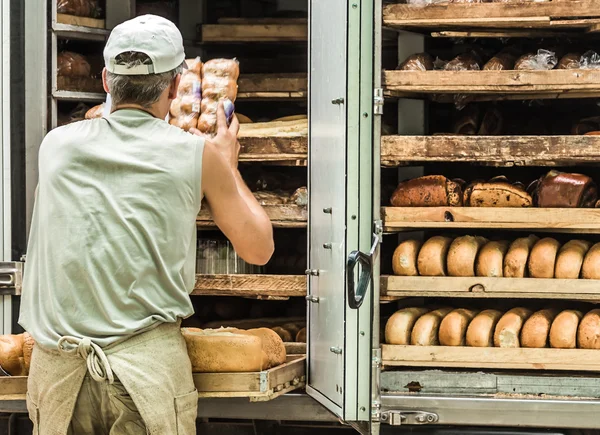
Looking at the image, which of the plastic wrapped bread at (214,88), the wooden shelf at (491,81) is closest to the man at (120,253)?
the plastic wrapped bread at (214,88)

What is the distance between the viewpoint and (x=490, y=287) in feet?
11.0

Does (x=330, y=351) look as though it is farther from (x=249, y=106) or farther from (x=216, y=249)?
(x=249, y=106)

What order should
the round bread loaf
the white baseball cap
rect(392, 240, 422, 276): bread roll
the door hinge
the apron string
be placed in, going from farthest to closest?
1. rect(392, 240, 422, 276): bread roll
2. the round bread loaf
3. the door hinge
4. the white baseball cap
5. the apron string

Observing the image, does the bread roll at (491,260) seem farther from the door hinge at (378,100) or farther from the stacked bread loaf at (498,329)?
the door hinge at (378,100)

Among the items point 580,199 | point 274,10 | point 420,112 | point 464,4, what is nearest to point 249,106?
point 274,10

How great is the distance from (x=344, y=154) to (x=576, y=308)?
4.65 ft

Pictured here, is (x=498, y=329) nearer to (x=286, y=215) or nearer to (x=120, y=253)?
(x=286, y=215)

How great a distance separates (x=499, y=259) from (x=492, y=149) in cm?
39

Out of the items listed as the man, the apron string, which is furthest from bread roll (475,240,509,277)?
the apron string

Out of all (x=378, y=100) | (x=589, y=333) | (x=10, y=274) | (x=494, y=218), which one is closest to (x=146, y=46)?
(x=378, y=100)

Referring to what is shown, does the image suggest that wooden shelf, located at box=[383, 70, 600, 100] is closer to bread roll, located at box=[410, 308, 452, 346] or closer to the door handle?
bread roll, located at box=[410, 308, 452, 346]

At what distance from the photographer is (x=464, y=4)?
3.40m

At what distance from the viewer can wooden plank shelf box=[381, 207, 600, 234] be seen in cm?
332

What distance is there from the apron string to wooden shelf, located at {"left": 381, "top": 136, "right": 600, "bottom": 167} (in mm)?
1375
